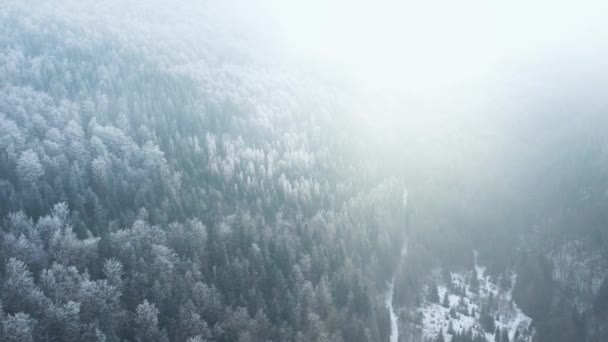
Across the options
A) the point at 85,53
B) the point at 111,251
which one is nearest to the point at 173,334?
the point at 111,251

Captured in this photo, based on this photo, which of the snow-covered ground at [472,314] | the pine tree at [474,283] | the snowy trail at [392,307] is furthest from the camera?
the pine tree at [474,283]

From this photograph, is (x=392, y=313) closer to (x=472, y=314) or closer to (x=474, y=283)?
(x=472, y=314)

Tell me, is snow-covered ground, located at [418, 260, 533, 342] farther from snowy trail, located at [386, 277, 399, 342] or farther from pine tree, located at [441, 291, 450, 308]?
snowy trail, located at [386, 277, 399, 342]

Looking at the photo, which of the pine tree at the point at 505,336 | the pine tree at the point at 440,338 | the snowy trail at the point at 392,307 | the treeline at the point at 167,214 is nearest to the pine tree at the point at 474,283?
the pine tree at the point at 505,336

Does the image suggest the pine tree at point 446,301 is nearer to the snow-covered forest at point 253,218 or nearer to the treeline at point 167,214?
the snow-covered forest at point 253,218

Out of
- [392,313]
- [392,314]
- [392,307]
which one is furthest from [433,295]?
[392,314]

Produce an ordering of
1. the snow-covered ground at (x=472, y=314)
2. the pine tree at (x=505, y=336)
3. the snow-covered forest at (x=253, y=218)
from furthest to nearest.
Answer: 1. the snow-covered ground at (x=472, y=314)
2. the pine tree at (x=505, y=336)
3. the snow-covered forest at (x=253, y=218)
